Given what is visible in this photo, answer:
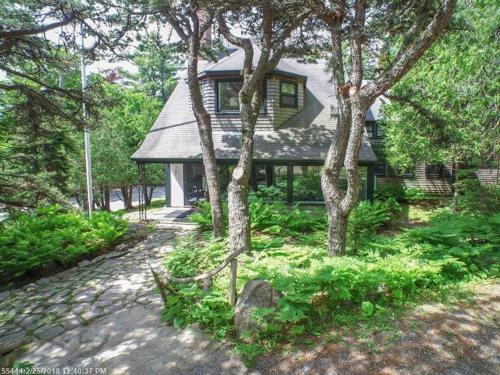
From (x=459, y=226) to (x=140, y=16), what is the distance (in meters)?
9.80

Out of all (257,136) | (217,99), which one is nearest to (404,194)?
(257,136)

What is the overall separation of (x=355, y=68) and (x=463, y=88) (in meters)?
4.51

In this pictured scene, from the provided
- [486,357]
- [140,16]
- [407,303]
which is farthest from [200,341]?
[140,16]

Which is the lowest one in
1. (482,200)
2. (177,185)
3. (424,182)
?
(482,200)

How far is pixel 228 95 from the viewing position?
14008mm

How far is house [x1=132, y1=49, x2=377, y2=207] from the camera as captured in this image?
12.6 metres

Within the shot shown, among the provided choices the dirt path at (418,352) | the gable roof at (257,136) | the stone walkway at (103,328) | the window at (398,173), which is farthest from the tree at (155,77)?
the dirt path at (418,352)

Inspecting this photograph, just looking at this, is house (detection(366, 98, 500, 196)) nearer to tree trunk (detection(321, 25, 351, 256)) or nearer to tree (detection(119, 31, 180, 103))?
tree trunk (detection(321, 25, 351, 256))

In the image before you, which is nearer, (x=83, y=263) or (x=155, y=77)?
(x=83, y=263)

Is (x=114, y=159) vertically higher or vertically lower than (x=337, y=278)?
higher

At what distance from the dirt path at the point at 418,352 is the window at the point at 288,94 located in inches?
461

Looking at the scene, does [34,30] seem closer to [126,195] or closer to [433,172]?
[126,195]

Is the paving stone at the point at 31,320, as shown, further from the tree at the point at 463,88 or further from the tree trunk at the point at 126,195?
the tree trunk at the point at 126,195
